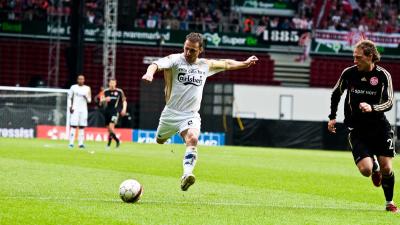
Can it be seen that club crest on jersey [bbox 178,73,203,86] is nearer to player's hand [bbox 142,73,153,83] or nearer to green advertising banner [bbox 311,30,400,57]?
player's hand [bbox 142,73,153,83]

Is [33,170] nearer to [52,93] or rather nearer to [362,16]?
[52,93]

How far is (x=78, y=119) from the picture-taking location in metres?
33.0

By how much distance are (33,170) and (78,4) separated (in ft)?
83.0

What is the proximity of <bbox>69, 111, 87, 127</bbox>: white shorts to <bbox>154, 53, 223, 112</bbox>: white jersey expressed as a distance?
62.2 feet

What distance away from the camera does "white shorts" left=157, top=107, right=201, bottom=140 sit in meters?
14.2

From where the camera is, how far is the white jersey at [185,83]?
14094 millimetres

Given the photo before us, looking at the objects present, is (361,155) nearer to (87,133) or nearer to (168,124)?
(168,124)

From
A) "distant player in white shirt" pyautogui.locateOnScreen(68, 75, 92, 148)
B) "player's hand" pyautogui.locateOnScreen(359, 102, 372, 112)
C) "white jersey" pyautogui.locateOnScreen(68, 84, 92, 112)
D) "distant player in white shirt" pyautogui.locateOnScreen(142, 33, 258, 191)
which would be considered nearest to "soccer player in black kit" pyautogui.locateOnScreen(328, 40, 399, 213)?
"player's hand" pyautogui.locateOnScreen(359, 102, 372, 112)

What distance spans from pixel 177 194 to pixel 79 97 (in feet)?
62.6

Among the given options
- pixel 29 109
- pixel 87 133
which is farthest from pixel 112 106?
pixel 87 133

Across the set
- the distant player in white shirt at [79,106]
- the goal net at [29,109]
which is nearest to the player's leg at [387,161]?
the distant player in white shirt at [79,106]

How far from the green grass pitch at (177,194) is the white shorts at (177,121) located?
3.37 ft

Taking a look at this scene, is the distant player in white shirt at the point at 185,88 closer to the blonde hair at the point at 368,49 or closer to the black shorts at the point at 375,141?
the blonde hair at the point at 368,49

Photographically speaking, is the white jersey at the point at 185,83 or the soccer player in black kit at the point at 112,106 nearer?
the white jersey at the point at 185,83
